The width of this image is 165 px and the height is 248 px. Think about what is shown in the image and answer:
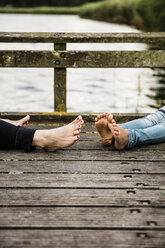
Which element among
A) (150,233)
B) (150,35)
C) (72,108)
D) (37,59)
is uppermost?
(150,35)

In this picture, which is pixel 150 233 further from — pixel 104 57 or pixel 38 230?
pixel 104 57

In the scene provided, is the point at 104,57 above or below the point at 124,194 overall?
above

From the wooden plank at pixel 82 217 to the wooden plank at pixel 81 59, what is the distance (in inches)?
76.0

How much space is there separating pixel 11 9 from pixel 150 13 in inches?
2417

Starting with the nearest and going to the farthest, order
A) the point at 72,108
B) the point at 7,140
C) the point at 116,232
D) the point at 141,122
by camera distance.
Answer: the point at 116,232, the point at 7,140, the point at 141,122, the point at 72,108

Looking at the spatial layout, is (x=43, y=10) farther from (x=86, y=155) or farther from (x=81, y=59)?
(x=86, y=155)

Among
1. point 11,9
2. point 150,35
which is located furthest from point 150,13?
point 11,9

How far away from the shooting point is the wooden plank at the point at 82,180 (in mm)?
2055

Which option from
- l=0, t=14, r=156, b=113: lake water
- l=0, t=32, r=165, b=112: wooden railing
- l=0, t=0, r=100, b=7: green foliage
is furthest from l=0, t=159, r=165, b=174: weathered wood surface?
l=0, t=0, r=100, b=7: green foliage

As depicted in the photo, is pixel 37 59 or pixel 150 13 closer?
pixel 37 59

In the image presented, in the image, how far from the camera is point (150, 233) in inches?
62.5

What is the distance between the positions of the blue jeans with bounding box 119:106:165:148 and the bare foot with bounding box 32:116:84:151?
0.46 metres

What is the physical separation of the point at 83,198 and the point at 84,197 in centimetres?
1

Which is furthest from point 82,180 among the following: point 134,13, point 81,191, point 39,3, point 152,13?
point 39,3
